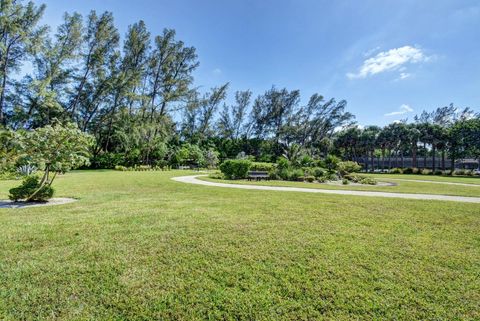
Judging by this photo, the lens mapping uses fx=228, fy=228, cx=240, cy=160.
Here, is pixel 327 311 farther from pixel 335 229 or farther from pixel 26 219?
pixel 26 219

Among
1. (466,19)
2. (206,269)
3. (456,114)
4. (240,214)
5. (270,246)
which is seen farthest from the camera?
(456,114)

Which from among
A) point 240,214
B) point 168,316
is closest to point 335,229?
point 240,214

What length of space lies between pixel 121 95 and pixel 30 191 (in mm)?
26089

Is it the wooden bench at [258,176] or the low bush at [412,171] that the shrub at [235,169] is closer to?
the wooden bench at [258,176]

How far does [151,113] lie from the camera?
32000mm

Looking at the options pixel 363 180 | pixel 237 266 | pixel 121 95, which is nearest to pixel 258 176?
pixel 363 180

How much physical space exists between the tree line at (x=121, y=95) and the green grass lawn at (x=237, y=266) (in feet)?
71.5

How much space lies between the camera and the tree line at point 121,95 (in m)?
23.0

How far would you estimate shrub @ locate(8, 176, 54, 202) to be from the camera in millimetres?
6742

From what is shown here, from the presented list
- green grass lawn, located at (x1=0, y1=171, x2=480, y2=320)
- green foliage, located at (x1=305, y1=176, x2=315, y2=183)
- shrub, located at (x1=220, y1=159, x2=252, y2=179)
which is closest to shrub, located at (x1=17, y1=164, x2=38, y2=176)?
green grass lawn, located at (x1=0, y1=171, x2=480, y2=320)

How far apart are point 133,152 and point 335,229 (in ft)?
88.4

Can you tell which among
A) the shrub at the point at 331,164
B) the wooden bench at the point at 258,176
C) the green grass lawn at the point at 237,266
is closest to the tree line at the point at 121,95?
the shrub at the point at 331,164

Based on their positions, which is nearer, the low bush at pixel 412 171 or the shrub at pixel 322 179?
the shrub at pixel 322 179

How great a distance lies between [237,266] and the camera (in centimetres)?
301
